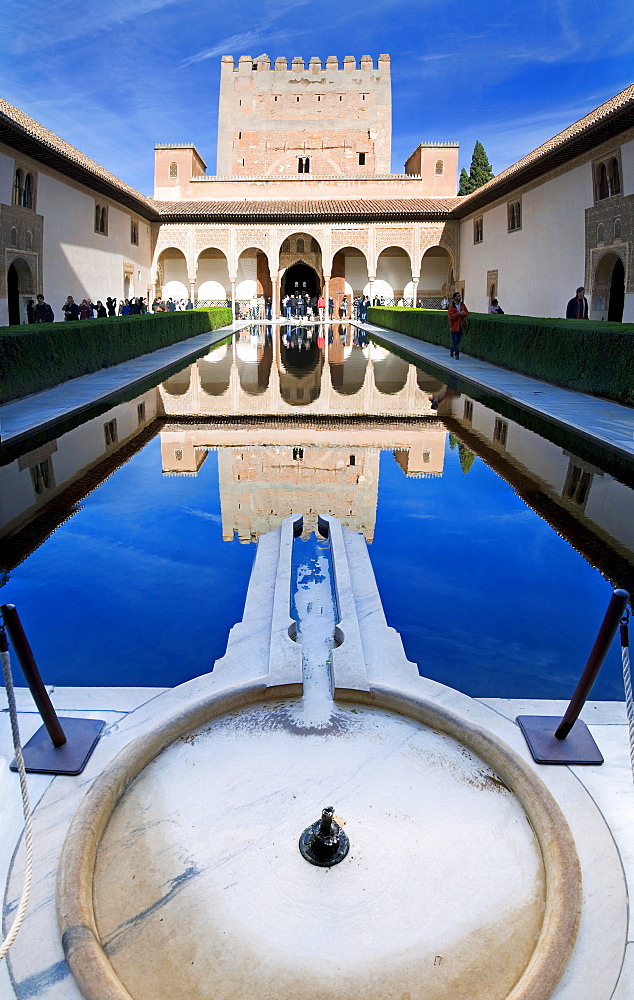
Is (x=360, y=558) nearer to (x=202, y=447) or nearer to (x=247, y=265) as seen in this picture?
(x=202, y=447)

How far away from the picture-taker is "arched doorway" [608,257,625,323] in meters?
17.5

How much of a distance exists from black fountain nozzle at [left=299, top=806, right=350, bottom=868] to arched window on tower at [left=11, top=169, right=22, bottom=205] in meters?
17.7

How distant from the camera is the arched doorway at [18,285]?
1812cm

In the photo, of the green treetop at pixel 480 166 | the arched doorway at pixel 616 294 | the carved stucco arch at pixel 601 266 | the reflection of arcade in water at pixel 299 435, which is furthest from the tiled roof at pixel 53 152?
the green treetop at pixel 480 166

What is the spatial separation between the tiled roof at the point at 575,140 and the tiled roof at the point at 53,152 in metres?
11.0

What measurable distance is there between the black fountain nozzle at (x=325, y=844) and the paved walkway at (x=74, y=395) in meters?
5.89

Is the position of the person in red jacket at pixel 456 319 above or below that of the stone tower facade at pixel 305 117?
below

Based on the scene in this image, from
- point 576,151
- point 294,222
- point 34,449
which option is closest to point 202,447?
point 34,449

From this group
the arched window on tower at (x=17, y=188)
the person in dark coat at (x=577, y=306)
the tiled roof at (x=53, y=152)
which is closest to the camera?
the person in dark coat at (x=577, y=306)

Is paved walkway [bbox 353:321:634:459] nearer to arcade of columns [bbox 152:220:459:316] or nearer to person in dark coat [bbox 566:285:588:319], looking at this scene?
person in dark coat [bbox 566:285:588:319]

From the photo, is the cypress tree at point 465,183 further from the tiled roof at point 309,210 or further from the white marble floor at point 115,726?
the white marble floor at point 115,726

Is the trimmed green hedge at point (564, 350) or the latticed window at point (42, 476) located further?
the trimmed green hedge at point (564, 350)

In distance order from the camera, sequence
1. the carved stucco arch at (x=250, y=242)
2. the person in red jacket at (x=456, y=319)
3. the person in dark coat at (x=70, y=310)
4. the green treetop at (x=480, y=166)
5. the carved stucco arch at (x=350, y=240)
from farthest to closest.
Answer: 1. the green treetop at (x=480, y=166)
2. the carved stucco arch at (x=250, y=242)
3. the carved stucco arch at (x=350, y=240)
4. the person in dark coat at (x=70, y=310)
5. the person in red jacket at (x=456, y=319)

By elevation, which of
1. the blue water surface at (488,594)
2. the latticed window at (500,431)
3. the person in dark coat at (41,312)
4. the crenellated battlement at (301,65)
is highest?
the crenellated battlement at (301,65)
